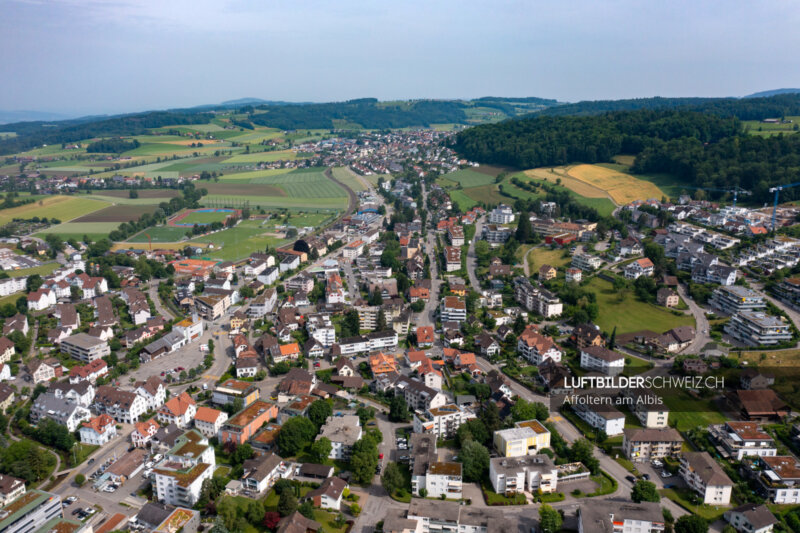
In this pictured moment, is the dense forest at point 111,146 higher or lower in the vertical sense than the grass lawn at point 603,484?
higher

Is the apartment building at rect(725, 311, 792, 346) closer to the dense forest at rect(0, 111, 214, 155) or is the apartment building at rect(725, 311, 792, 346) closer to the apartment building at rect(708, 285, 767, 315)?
the apartment building at rect(708, 285, 767, 315)

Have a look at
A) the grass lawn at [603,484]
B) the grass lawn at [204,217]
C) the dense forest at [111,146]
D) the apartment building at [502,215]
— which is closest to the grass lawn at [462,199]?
the apartment building at [502,215]

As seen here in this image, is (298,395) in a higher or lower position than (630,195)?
lower

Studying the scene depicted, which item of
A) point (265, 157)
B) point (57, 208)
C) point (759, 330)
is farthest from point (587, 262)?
point (265, 157)

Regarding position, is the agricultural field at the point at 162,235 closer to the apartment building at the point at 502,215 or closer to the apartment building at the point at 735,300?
the apartment building at the point at 502,215

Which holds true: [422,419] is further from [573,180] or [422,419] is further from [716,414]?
[573,180]

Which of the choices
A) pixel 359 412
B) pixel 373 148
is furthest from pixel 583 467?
pixel 373 148
